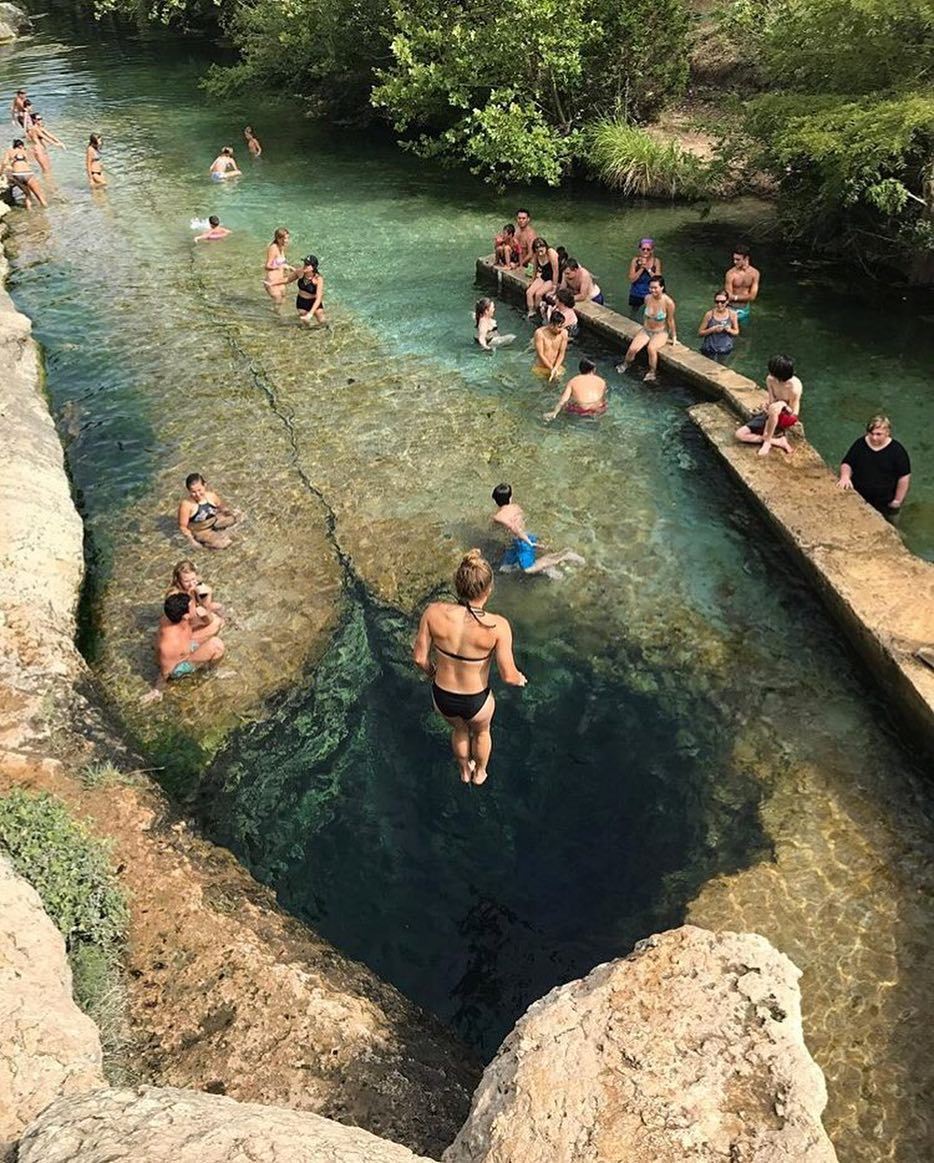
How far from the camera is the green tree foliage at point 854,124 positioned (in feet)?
43.5

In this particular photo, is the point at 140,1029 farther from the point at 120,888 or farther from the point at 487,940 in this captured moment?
the point at 487,940

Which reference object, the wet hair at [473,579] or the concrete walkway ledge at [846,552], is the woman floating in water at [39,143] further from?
the wet hair at [473,579]

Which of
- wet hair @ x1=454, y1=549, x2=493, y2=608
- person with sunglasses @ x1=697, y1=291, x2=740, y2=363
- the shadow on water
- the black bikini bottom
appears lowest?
the shadow on water

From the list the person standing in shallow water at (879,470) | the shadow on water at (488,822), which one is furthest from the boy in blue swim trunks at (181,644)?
the person standing in shallow water at (879,470)

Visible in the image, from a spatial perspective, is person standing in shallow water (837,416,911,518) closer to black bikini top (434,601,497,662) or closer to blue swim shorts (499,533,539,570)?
blue swim shorts (499,533,539,570)

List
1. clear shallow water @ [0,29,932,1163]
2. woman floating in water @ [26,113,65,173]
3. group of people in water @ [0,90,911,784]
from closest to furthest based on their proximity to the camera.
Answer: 1. clear shallow water @ [0,29,932,1163]
2. group of people in water @ [0,90,911,784]
3. woman floating in water @ [26,113,65,173]

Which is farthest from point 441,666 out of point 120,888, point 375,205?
point 375,205

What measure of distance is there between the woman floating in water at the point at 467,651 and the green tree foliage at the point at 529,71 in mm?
17076

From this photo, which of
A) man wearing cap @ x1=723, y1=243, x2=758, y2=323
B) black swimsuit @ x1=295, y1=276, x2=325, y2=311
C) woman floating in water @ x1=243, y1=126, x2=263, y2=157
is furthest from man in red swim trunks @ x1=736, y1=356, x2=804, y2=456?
woman floating in water @ x1=243, y1=126, x2=263, y2=157

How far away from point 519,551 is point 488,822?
307 centimetres

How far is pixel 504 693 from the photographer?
26.1ft

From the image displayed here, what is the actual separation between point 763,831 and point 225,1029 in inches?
152

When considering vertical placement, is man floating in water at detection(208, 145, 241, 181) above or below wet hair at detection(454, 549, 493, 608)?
below

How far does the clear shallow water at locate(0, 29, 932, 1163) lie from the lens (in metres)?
5.98
